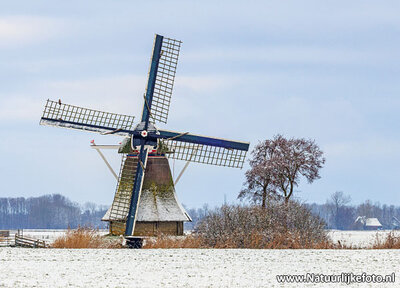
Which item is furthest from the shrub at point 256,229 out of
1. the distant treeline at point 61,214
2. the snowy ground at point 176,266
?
the distant treeline at point 61,214

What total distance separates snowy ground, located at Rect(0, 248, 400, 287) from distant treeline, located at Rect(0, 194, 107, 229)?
369 ft

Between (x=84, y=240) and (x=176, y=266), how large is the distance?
7.76m

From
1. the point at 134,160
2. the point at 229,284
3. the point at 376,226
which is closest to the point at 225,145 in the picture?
the point at 134,160

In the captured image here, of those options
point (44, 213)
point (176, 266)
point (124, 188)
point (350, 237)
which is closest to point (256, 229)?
point (124, 188)

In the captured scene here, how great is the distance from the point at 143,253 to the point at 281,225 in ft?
26.6

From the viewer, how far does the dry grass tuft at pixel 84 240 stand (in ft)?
87.0

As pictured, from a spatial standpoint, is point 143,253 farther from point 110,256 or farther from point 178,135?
point 178,135

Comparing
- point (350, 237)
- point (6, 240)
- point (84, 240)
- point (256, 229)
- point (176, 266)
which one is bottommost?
point (176, 266)

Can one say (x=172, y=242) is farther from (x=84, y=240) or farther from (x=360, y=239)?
(x=360, y=239)

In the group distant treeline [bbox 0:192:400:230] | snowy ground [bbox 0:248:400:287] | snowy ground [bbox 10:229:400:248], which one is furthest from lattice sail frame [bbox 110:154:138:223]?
distant treeline [bbox 0:192:400:230]

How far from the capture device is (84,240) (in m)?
26.6

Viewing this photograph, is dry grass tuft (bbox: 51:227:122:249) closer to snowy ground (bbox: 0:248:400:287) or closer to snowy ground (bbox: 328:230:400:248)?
snowy ground (bbox: 0:248:400:287)

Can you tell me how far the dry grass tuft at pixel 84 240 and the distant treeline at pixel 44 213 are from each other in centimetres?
10708

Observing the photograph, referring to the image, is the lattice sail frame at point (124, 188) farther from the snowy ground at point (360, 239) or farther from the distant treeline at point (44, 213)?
the distant treeline at point (44, 213)
